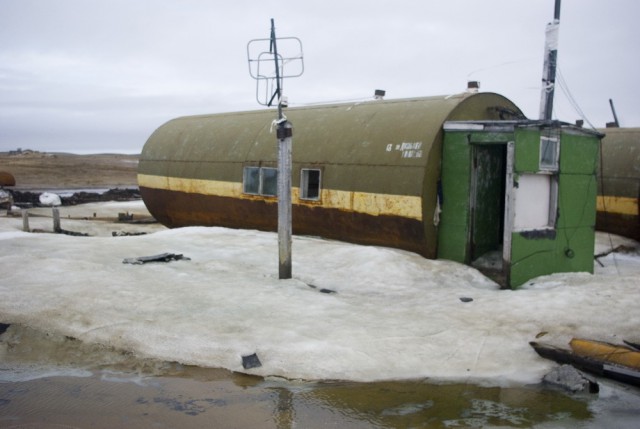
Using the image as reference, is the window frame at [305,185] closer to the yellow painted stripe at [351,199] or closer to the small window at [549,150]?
the yellow painted stripe at [351,199]

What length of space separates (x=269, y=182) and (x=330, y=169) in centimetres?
204

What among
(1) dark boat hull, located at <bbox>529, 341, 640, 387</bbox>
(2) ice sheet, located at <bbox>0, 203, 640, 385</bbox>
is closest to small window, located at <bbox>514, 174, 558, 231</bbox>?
(2) ice sheet, located at <bbox>0, 203, 640, 385</bbox>

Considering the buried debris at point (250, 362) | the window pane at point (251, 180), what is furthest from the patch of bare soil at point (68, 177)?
the buried debris at point (250, 362)

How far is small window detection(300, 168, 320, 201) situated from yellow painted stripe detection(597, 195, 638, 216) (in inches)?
396

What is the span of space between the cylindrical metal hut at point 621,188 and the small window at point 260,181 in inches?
403

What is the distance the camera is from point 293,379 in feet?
20.7

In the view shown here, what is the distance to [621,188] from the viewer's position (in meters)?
17.8

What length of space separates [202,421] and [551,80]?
44.6 feet

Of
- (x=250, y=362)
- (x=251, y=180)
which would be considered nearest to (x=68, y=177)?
(x=251, y=180)

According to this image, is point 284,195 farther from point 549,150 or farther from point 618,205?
point 618,205

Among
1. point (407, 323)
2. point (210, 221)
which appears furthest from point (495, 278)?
point (210, 221)

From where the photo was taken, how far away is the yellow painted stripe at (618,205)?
57.4ft

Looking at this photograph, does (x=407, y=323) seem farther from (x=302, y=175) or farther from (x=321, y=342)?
(x=302, y=175)

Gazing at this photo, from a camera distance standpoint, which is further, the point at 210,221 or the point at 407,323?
the point at 210,221
